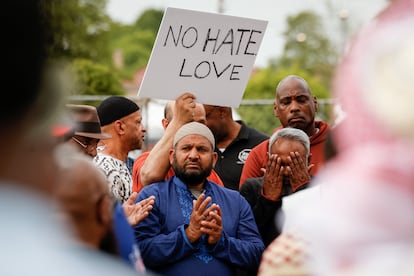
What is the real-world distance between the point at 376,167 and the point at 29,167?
74 centimetres

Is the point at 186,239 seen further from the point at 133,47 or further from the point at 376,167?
the point at 133,47

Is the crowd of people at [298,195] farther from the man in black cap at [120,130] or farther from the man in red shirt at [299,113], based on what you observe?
the man in red shirt at [299,113]

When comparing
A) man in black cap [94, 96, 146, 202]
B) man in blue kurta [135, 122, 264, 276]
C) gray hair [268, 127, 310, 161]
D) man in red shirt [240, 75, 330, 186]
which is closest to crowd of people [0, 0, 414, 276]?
man in blue kurta [135, 122, 264, 276]

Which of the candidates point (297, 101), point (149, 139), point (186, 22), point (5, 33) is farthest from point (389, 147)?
point (149, 139)

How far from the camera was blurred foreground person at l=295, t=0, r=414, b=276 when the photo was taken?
2043 mm

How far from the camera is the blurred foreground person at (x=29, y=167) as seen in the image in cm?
167

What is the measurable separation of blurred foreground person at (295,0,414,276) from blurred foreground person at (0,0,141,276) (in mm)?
551

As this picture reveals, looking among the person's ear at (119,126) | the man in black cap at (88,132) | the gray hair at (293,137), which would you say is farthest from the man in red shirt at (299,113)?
the man in black cap at (88,132)

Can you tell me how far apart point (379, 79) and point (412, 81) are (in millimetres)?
93

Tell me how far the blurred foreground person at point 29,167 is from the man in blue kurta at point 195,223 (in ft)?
12.4

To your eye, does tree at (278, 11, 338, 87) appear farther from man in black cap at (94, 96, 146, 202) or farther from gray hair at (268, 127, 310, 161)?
gray hair at (268, 127, 310, 161)

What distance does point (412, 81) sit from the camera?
2.02 metres

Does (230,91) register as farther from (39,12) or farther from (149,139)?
(149,139)

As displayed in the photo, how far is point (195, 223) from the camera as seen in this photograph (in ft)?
18.4
